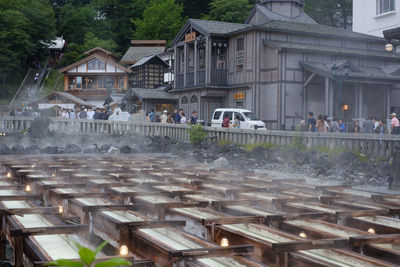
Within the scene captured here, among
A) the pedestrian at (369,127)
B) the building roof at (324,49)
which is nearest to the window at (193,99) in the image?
the building roof at (324,49)

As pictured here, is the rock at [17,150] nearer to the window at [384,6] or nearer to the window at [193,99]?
the window at [193,99]

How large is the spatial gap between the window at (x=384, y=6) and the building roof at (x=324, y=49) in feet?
10.4

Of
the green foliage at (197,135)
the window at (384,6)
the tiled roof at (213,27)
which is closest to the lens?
the green foliage at (197,135)

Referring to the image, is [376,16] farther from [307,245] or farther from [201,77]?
[307,245]

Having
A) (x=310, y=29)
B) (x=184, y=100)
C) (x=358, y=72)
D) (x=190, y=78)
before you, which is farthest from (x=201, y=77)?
(x=358, y=72)

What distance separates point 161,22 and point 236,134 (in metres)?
49.4

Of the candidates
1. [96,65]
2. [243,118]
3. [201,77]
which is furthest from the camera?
[96,65]

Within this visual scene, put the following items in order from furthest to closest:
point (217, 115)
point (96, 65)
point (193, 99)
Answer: point (96, 65)
point (193, 99)
point (217, 115)

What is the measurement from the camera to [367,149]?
14617mm

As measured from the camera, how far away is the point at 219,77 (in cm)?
3250

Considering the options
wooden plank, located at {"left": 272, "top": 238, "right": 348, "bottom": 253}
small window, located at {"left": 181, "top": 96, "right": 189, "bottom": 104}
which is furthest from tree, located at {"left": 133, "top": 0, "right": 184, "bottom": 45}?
wooden plank, located at {"left": 272, "top": 238, "right": 348, "bottom": 253}

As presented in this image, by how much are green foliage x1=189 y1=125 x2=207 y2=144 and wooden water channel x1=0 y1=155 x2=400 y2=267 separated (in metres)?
12.7

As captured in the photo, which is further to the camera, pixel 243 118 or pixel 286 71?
pixel 286 71

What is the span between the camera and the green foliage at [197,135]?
20.0 meters
